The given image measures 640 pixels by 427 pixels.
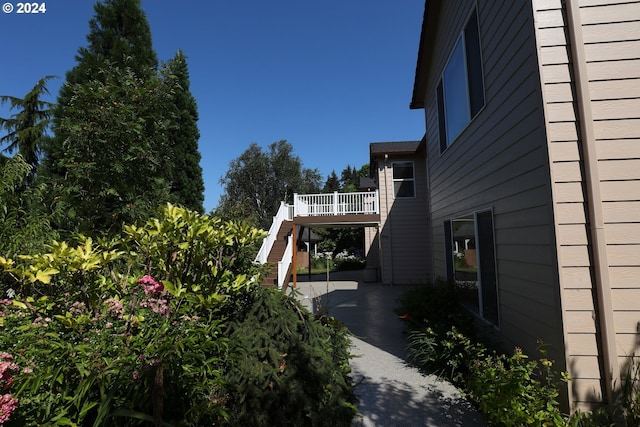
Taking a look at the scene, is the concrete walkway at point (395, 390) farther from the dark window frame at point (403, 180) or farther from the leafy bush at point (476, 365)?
the dark window frame at point (403, 180)

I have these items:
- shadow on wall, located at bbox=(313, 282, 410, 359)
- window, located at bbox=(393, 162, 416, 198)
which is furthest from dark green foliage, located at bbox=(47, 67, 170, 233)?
window, located at bbox=(393, 162, 416, 198)

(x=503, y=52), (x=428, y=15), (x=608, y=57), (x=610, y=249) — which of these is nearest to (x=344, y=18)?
(x=428, y=15)

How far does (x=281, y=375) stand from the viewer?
6.07 feet

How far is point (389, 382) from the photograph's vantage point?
11.8 feet

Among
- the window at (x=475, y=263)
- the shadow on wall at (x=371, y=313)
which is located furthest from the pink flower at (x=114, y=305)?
the window at (x=475, y=263)

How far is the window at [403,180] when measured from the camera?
11.7 metres

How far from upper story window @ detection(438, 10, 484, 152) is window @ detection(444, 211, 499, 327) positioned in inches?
63.3

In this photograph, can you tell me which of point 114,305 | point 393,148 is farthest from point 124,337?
point 393,148

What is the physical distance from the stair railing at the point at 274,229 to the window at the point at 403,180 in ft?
14.9

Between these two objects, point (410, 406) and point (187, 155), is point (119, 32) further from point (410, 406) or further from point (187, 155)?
point (410, 406)

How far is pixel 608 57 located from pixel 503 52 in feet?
3.27

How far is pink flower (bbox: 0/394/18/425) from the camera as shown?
1176 millimetres

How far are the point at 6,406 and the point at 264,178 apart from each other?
2550cm

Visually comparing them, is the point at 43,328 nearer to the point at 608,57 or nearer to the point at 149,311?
the point at 149,311
